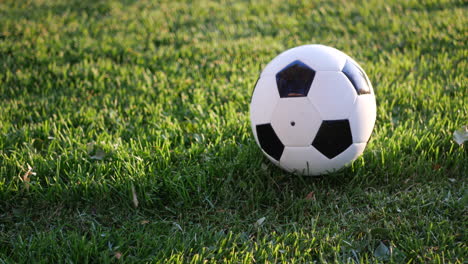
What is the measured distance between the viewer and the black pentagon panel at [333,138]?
7.73 feet

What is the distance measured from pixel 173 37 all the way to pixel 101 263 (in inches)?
143

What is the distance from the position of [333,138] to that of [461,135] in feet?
3.29

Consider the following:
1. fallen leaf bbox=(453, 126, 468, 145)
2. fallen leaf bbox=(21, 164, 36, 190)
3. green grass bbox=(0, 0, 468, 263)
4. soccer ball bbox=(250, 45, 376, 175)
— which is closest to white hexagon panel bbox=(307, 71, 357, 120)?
soccer ball bbox=(250, 45, 376, 175)

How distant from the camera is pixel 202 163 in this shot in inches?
108

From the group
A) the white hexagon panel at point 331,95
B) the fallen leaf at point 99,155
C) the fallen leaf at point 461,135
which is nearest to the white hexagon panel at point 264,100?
the white hexagon panel at point 331,95

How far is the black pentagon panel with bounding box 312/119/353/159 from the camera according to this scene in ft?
7.73

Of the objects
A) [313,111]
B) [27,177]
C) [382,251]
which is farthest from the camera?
[27,177]

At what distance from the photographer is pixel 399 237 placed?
219 centimetres

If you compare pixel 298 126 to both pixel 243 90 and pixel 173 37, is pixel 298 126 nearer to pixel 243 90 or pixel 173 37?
pixel 243 90

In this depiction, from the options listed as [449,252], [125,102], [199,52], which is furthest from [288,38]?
[449,252]

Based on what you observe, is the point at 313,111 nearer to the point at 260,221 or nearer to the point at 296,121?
the point at 296,121

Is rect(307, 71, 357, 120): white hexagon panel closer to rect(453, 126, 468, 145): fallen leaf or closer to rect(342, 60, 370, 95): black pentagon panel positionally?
rect(342, 60, 370, 95): black pentagon panel

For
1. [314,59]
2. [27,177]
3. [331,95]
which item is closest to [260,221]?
[331,95]

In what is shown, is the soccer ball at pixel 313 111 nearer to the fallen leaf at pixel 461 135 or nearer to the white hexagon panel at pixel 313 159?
the white hexagon panel at pixel 313 159
